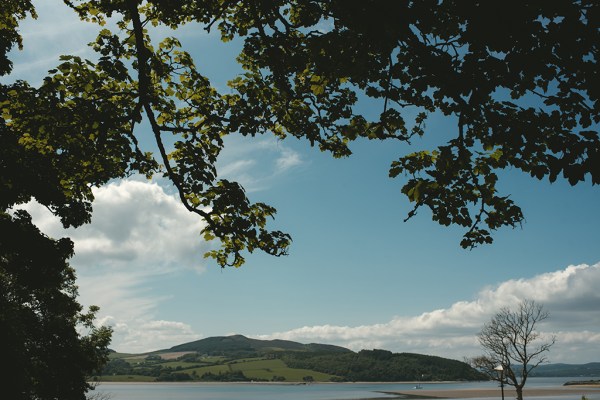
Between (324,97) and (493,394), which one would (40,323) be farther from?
(493,394)

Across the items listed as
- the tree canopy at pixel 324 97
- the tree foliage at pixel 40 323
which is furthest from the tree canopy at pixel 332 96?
the tree foliage at pixel 40 323

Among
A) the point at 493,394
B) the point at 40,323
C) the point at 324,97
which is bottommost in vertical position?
the point at 493,394

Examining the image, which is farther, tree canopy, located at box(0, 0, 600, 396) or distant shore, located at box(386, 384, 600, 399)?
distant shore, located at box(386, 384, 600, 399)

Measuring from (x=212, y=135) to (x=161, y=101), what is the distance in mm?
1412

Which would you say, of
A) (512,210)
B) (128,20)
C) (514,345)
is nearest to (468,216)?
(512,210)

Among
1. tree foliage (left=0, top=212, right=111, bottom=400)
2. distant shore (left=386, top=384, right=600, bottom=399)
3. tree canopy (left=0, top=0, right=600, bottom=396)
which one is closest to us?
tree canopy (left=0, top=0, right=600, bottom=396)

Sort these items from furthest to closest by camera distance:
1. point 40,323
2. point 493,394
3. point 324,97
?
point 493,394 < point 40,323 < point 324,97

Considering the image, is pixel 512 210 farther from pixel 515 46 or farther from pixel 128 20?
pixel 128 20

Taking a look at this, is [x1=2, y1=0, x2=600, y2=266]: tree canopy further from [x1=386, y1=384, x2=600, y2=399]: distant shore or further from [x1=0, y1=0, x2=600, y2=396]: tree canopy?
[x1=386, y1=384, x2=600, y2=399]: distant shore

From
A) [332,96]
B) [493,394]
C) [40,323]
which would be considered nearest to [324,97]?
[332,96]

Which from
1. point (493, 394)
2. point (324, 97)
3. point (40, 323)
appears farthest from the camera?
point (493, 394)

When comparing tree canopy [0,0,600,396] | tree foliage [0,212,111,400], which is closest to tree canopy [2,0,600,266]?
tree canopy [0,0,600,396]

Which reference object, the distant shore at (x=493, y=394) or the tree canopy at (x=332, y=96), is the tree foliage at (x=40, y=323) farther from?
the distant shore at (x=493, y=394)

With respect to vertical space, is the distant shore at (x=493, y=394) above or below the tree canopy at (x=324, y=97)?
below
